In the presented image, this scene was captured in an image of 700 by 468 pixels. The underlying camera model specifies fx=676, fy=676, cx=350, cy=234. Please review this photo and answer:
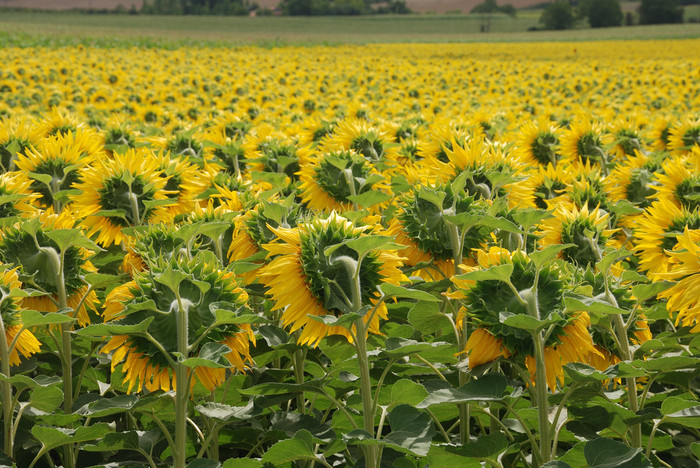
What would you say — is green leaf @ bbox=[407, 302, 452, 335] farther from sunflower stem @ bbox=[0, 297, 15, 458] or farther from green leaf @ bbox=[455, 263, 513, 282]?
sunflower stem @ bbox=[0, 297, 15, 458]

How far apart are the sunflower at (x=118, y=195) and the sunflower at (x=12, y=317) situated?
711 mm

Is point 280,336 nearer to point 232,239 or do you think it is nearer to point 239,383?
point 239,383

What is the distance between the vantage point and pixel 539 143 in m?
4.11

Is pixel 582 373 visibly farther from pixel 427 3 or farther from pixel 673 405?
pixel 427 3

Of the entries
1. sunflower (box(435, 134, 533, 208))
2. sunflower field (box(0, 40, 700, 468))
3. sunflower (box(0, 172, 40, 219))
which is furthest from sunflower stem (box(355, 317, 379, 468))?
sunflower (box(0, 172, 40, 219))

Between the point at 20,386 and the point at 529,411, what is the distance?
4.74ft

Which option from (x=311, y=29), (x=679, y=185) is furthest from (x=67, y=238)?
(x=311, y=29)

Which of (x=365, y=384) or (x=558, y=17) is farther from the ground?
(x=558, y=17)

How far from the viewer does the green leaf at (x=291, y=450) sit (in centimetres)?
155

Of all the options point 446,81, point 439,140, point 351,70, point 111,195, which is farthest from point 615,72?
point 111,195

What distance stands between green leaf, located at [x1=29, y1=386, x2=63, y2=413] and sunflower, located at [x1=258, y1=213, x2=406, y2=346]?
2.35 ft

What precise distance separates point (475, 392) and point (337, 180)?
1395mm

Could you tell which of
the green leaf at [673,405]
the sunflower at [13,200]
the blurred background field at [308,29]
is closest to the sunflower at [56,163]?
the sunflower at [13,200]

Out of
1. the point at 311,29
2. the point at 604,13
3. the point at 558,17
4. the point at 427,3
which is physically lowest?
the point at 311,29
